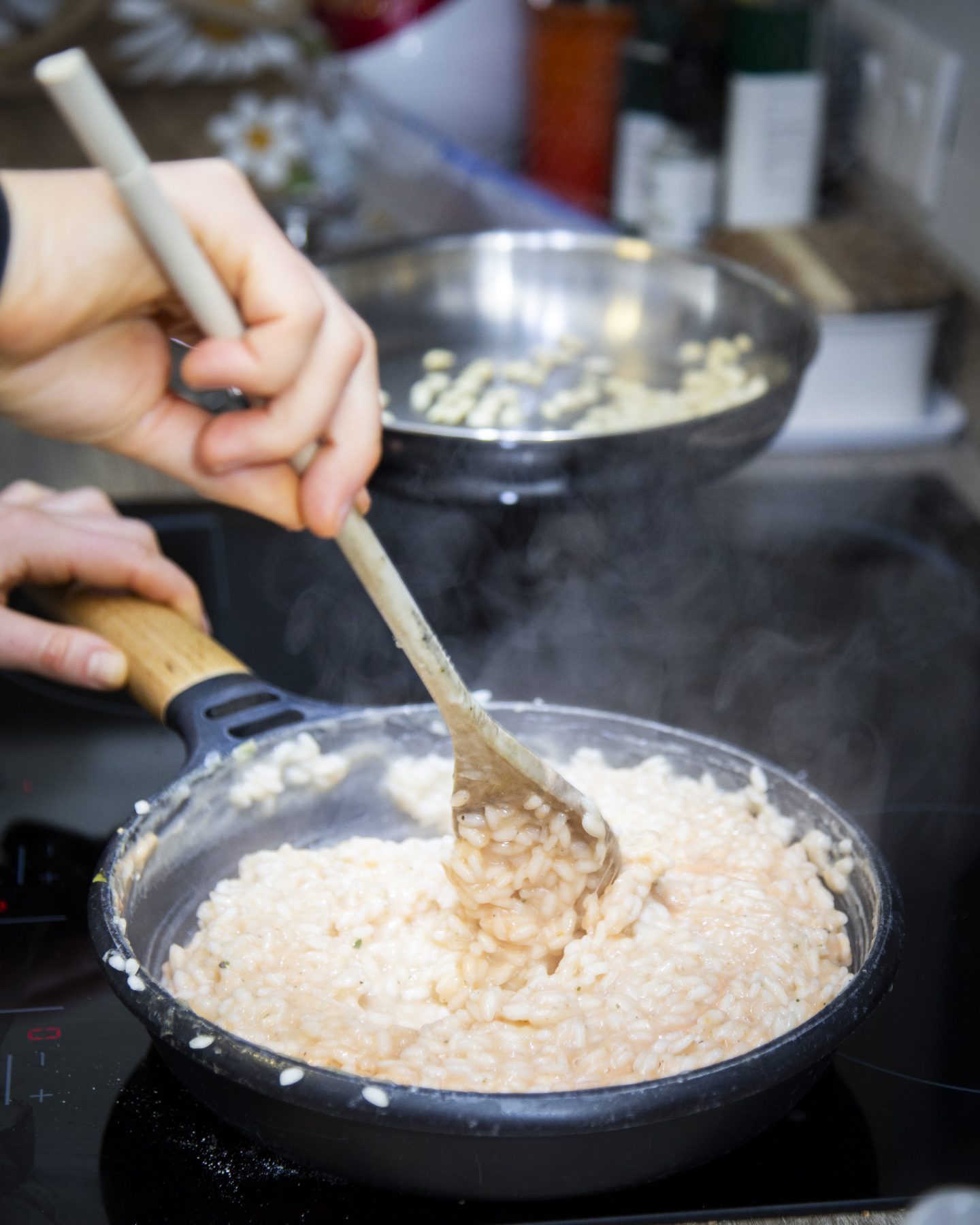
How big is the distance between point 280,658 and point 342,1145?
29.7 inches

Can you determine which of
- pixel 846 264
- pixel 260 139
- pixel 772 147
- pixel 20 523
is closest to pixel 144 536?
pixel 20 523

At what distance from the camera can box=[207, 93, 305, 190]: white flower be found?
2.72 metres

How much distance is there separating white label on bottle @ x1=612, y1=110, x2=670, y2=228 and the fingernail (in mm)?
1478

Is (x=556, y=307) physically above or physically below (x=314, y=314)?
below

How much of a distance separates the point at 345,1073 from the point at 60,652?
584 mm

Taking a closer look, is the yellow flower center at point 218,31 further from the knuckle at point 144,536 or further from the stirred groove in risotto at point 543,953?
the stirred groove in risotto at point 543,953

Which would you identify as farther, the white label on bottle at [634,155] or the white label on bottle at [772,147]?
the white label on bottle at [634,155]

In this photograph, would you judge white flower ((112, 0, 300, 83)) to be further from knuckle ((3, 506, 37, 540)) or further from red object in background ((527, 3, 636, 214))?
knuckle ((3, 506, 37, 540))

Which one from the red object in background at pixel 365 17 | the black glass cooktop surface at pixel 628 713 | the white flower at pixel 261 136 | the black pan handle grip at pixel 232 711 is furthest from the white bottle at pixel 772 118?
the black pan handle grip at pixel 232 711

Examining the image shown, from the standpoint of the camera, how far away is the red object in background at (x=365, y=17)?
8.80ft

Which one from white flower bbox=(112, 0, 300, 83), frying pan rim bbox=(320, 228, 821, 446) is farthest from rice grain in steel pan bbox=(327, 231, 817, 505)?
white flower bbox=(112, 0, 300, 83)

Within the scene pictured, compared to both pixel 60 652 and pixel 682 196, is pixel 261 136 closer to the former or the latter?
pixel 682 196

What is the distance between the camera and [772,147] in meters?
2.11

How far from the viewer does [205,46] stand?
2764mm
